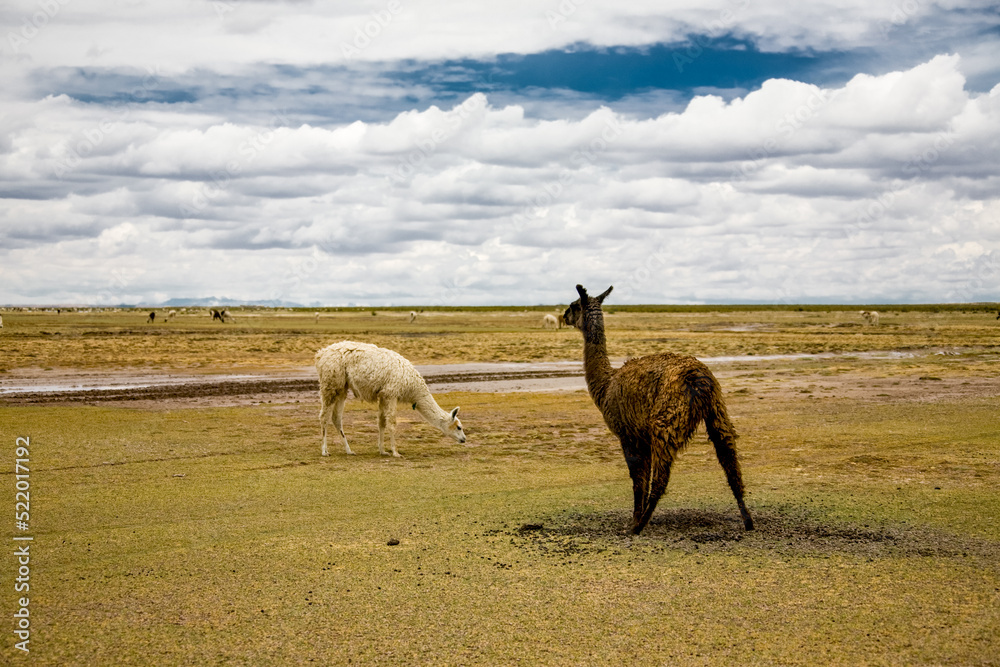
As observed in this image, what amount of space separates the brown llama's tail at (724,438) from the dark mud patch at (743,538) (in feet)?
1.31

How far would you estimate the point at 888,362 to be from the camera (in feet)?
116

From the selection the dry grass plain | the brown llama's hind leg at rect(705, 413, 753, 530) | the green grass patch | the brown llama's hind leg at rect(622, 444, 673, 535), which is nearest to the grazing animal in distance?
the dry grass plain

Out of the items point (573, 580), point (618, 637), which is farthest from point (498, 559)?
point (618, 637)

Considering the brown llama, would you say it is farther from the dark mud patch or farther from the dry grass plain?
the dry grass plain

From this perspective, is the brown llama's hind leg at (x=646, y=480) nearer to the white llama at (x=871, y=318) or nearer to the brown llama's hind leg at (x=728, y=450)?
the brown llama's hind leg at (x=728, y=450)

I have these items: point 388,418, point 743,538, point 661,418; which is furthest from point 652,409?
point 388,418

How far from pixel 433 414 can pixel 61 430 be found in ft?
28.3

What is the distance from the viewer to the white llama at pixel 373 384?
53.6 ft

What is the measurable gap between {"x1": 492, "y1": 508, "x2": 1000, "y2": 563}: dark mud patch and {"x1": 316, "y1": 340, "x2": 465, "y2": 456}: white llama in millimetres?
6853

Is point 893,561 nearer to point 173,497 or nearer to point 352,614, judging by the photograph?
point 352,614

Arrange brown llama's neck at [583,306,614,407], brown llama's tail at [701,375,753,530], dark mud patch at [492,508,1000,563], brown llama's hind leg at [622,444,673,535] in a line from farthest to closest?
brown llama's neck at [583,306,614,407] < brown llama's tail at [701,375,753,530] < brown llama's hind leg at [622,444,673,535] < dark mud patch at [492,508,1000,563]

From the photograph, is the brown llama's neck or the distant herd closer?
the distant herd

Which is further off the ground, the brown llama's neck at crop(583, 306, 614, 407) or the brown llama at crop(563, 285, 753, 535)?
the brown llama's neck at crop(583, 306, 614, 407)

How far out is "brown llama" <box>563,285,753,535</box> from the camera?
29.8 feet
